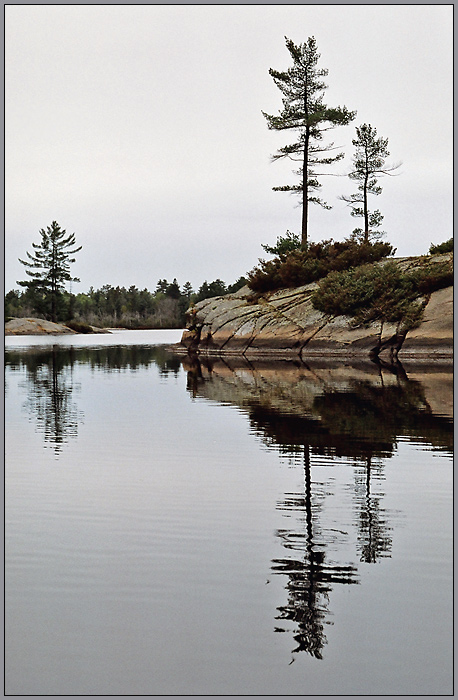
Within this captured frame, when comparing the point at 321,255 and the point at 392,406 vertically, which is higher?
the point at 321,255

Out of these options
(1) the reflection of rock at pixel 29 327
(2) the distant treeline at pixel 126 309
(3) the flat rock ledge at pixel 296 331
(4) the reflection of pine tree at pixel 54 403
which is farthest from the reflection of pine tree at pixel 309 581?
(2) the distant treeline at pixel 126 309

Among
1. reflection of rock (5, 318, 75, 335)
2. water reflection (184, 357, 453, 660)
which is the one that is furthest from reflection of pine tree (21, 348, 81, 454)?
reflection of rock (5, 318, 75, 335)

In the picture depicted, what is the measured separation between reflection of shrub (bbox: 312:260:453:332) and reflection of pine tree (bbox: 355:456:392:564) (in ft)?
78.6

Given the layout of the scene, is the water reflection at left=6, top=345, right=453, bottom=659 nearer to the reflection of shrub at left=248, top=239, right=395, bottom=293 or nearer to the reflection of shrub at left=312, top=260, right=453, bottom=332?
the reflection of shrub at left=312, top=260, right=453, bottom=332

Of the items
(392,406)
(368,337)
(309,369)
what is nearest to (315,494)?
(392,406)

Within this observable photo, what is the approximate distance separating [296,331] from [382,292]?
15.7ft

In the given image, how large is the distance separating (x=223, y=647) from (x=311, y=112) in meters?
44.5

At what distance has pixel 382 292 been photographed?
33.1 metres

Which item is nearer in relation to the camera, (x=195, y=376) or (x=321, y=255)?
(x=195, y=376)

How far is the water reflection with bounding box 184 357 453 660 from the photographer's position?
515 cm

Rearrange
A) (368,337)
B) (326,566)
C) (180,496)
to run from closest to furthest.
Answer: (326,566), (180,496), (368,337)

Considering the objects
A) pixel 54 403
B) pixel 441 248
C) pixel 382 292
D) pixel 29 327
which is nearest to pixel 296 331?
pixel 382 292

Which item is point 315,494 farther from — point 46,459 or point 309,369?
point 309,369

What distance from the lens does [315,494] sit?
7.76 metres
